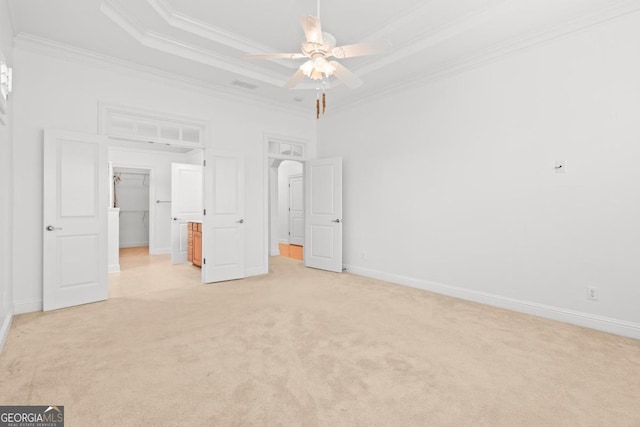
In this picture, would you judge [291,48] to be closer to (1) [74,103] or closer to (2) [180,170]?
(1) [74,103]

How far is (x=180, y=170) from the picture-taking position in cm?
713

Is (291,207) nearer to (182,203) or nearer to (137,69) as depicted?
(182,203)

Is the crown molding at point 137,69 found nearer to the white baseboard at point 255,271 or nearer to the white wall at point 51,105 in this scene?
the white wall at point 51,105

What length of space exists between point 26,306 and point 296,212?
21.8 feet

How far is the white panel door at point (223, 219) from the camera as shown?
4.95m

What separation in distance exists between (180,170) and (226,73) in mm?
3322

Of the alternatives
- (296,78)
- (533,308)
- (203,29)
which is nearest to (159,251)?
(203,29)

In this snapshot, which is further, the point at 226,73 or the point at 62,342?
the point at 226,73

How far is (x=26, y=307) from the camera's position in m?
3.55

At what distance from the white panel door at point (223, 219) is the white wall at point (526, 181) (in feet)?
7.44

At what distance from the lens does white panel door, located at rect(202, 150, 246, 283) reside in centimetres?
495

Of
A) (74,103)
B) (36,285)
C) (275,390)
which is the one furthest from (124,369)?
(74,103)

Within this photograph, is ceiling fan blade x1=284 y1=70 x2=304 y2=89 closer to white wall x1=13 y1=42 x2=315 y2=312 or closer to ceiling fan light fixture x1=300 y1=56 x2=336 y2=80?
ceiling fan light fixture x1=300 y1=56 x2=336 y2=80

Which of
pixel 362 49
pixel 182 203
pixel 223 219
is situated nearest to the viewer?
pixel 362 49
